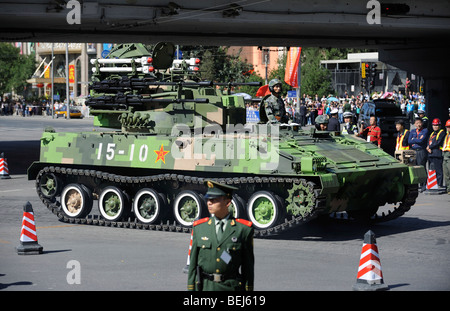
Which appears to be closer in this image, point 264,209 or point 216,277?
point 216,277

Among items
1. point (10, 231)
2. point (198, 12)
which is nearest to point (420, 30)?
point (198, 12)

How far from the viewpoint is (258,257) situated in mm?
14266

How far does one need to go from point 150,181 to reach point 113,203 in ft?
3.37

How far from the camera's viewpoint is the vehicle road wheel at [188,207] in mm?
16906

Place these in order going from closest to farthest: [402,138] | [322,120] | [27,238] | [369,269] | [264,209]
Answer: [369,269], [27,238], [264,209], [322,120], [402,138]

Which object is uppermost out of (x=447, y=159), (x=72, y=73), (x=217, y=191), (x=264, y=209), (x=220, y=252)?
(x=72, y=73)

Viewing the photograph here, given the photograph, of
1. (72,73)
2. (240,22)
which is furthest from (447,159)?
(72,73)

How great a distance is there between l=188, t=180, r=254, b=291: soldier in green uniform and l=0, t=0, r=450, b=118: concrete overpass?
19.5 metres

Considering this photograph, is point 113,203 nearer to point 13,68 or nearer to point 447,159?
point 447,159

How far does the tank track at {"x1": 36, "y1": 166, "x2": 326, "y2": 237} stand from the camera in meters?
15.7

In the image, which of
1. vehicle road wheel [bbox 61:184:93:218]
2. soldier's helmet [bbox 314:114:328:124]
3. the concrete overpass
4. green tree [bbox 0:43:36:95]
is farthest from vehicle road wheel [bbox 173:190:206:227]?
green tree [bbox 0:43:36:95]

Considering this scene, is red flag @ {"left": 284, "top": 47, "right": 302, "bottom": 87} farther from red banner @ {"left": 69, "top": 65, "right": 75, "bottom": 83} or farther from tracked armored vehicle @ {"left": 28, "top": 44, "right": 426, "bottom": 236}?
red banner @ {"left": 69, "top": 65, "right": 75, "bottom": 83}

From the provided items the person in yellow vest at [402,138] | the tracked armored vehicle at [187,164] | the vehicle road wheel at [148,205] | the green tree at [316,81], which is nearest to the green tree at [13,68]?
the green tree at [316,81]
